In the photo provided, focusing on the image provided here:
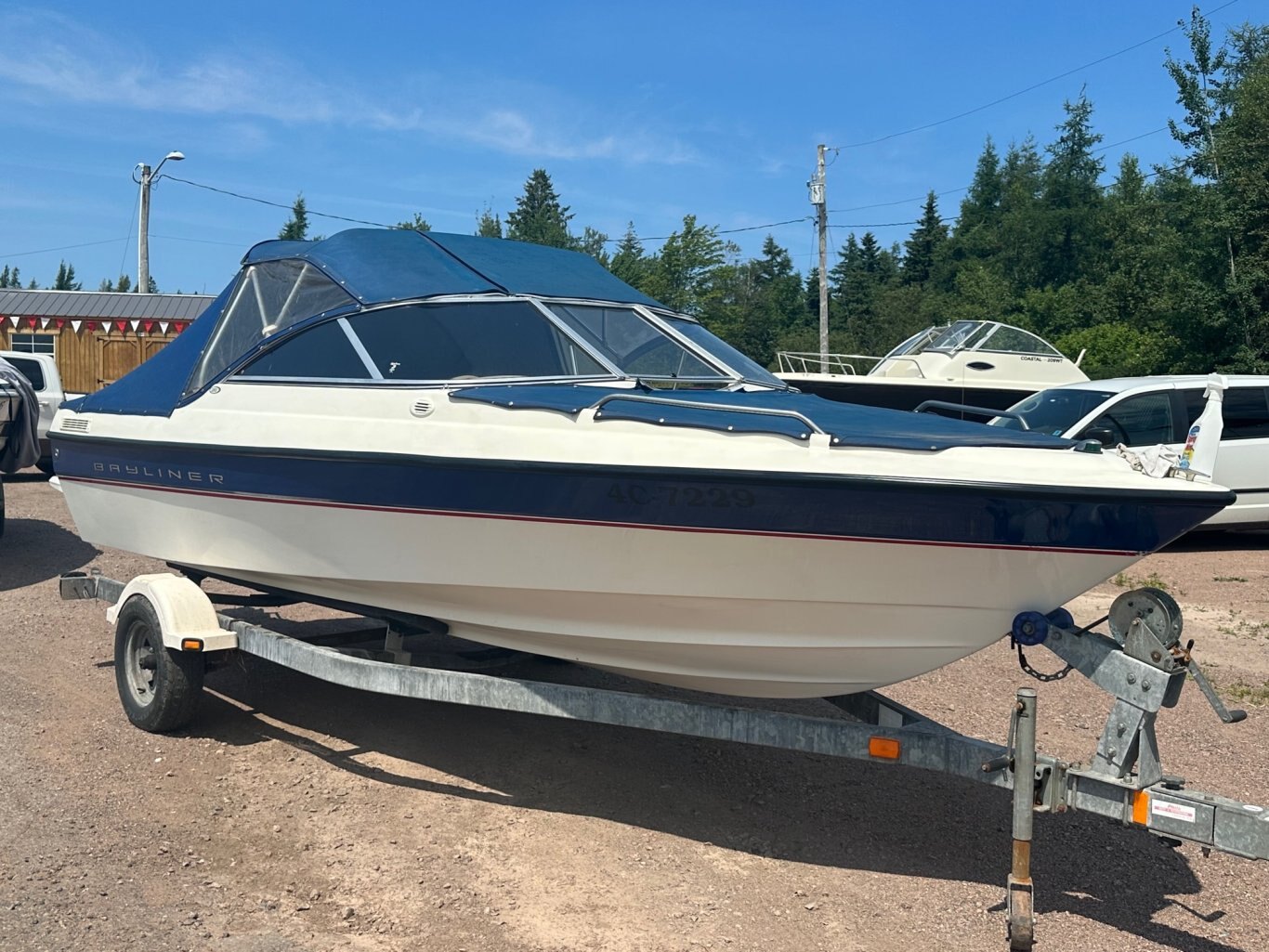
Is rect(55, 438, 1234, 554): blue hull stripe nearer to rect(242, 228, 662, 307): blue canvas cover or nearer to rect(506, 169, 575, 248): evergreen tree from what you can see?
rect(242, 228, 662, 307): blue canvas cover

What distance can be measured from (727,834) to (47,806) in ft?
8.62

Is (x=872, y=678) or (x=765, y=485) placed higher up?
(x=765, y=485)

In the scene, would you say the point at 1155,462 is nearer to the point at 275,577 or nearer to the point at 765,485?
the point at 765,485

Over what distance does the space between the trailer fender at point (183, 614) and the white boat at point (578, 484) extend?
0.77 ft

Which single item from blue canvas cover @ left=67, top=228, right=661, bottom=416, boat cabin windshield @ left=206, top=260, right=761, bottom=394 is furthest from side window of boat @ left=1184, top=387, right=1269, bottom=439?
blue canvas cover @ left=67, top=228, right=661, bottom=416

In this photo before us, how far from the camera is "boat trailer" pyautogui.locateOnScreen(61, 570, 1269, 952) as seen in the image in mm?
3271

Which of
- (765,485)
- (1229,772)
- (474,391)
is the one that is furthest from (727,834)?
(1229,772)

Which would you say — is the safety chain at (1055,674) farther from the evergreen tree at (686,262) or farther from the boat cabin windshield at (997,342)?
the evergreen tree at (686,262)

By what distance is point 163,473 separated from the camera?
5379 mm

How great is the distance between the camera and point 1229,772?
4941 mm

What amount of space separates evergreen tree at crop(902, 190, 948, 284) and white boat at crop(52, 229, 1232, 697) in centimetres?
6108

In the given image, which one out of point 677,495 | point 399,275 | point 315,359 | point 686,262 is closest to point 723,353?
point 399,275

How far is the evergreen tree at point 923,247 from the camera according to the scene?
6369cm

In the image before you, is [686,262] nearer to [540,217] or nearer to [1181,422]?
[540,217]
